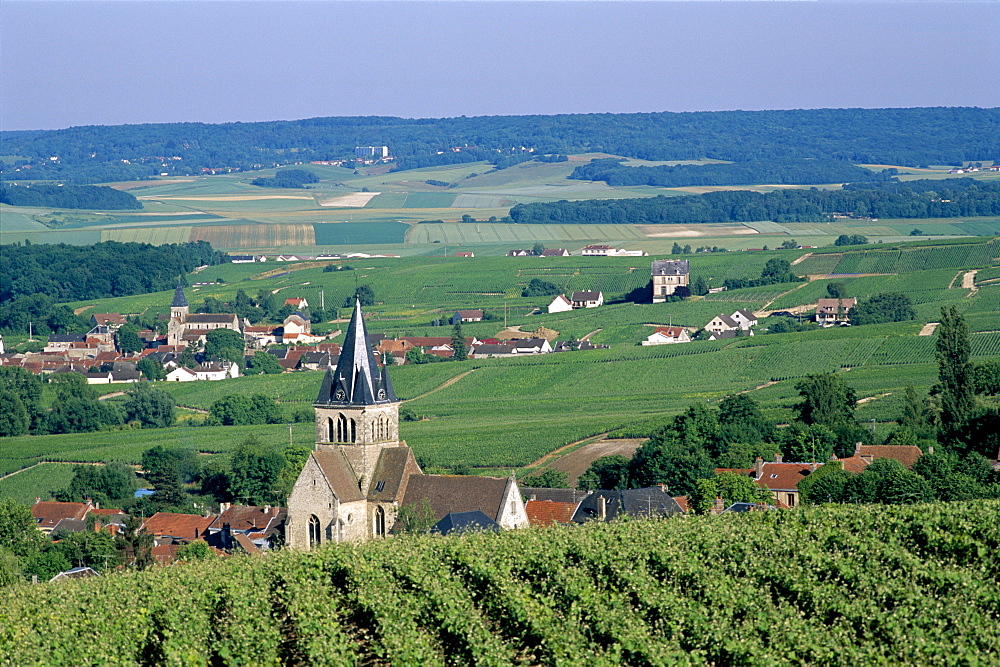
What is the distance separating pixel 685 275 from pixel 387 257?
→ 55155 mm

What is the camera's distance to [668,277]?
5733 inches

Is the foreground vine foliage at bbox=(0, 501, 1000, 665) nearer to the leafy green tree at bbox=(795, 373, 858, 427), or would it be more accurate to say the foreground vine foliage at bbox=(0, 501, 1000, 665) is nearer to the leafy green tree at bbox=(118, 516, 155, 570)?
the leafy green tree at bbox=(118, 516, 155, 570)

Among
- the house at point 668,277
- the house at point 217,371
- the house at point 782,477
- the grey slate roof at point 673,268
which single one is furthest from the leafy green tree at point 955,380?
the grey slate roof at point 673,268

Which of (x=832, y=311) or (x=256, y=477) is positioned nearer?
(x=256, y=477)

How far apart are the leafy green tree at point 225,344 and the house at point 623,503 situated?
71.3 metres

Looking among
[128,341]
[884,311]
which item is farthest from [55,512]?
[884,311]

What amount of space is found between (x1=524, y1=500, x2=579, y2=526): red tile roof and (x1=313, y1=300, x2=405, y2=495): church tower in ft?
20.7

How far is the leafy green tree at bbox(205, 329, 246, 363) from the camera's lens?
126 m

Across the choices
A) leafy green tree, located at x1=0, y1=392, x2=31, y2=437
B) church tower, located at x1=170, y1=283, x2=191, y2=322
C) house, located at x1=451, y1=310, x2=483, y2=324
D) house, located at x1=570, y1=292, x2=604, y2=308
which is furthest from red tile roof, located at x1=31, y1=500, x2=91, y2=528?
house, located at x1=570, y1=292, x2=604, y2=308

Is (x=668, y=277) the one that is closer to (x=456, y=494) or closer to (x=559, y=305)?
(x=559, y=305)

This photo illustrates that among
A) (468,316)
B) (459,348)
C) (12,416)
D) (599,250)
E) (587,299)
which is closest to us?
(12,416)

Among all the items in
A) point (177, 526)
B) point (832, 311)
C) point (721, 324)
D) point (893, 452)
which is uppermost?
point (893, 452)

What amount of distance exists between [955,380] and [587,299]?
255 ft

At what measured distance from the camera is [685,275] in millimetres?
145625
